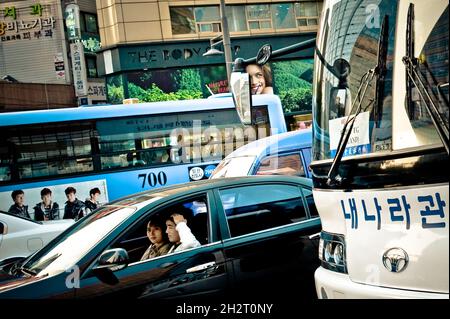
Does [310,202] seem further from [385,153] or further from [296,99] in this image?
[296,99]

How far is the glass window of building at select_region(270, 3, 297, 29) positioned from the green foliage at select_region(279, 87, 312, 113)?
2.67 meters

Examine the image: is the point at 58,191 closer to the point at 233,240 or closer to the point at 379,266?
the point at 233,240

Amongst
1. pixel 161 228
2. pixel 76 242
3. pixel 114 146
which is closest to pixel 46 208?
pixel 114 146

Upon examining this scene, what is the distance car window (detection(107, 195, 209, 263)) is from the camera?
4301 millimetres

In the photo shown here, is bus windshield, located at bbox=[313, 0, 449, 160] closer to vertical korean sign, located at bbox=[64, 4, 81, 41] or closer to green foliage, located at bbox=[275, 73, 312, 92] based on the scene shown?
vertical korean sign, located at bbox=[64, 4, 81, 41]

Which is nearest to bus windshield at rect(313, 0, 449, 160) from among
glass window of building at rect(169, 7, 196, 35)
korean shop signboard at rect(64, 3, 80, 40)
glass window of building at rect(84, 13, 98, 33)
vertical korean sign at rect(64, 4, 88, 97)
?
vertical korean sign at rect(64, 4, 88, 97)

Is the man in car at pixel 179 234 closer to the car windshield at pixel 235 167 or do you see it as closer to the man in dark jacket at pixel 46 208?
the car windshield at pixel 235 167

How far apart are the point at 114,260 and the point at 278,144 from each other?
19.8 feet

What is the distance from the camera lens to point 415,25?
9.24 feet

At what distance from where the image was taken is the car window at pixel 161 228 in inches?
169

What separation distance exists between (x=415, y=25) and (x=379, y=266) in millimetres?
1171
